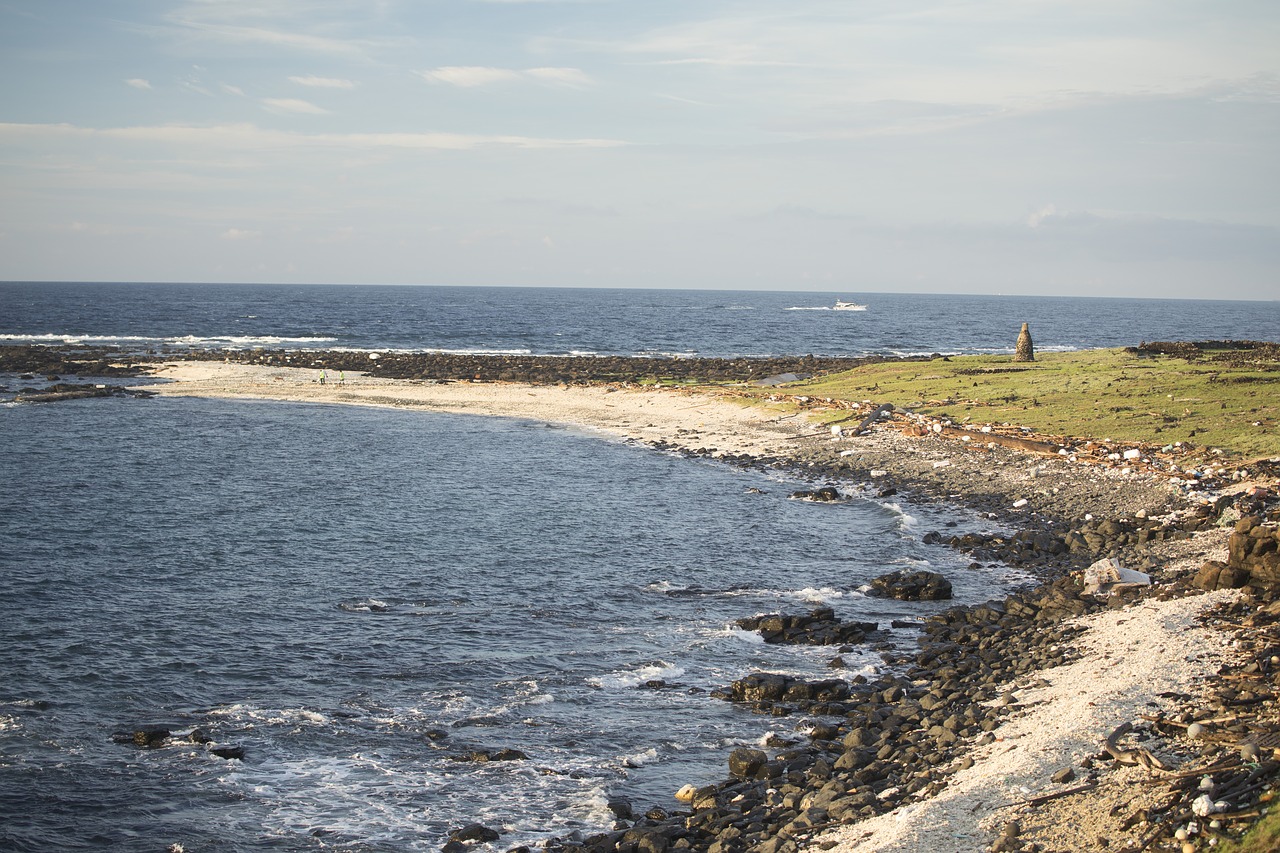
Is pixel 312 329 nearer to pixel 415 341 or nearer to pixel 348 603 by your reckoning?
pixel 415 341

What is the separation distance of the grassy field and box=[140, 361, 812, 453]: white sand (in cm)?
675

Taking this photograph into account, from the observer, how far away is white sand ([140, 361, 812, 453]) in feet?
174

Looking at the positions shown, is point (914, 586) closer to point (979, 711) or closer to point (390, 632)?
point (979, 711)

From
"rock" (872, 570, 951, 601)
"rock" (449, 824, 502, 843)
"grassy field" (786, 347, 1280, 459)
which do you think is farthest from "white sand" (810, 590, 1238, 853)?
"grassy field" (786, 347, 1280, 459)

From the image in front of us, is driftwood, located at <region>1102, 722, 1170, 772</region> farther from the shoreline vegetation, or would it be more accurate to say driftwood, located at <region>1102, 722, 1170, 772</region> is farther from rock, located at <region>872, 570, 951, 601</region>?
rock, located at <region>872, 570, 951, 601</region>

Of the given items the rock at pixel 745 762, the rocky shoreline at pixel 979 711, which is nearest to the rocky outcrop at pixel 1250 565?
the rocky shoreline at pixel 979 711

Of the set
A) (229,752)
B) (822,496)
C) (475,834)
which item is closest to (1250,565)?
(475,834)

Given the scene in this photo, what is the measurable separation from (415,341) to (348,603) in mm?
95757

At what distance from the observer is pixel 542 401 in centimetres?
6712

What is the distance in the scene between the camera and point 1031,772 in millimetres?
13570

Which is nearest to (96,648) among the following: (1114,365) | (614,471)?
(614,471)

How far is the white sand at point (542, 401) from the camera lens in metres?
52.9

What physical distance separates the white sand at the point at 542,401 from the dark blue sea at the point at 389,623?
5531 millimetres

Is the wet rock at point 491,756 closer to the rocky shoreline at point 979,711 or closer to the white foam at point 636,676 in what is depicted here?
the rocky shoreline at point 979,711
